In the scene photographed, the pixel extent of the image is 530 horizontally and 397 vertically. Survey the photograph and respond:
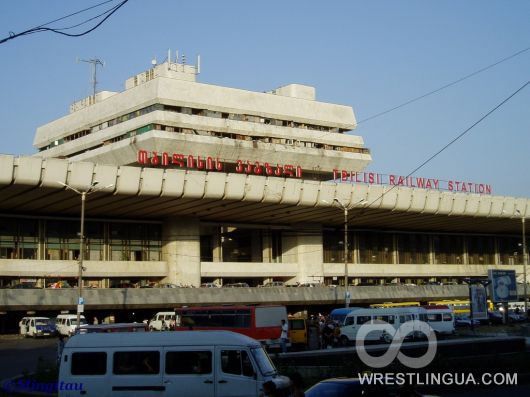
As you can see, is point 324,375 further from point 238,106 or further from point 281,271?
point 238,106

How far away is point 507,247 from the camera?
354 feet

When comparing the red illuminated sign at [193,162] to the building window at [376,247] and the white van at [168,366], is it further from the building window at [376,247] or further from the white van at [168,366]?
the white van at [168,366]

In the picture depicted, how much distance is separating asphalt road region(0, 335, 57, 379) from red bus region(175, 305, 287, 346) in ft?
24.2

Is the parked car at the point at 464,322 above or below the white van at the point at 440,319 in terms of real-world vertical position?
below

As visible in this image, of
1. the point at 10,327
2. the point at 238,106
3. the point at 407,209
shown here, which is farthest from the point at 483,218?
the point at 10,327

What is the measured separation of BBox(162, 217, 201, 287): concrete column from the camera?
70.6 metres

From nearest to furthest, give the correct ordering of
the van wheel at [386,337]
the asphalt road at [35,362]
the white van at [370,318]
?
the asphalt road at [35,362], the van wheel at [386,337], the white van at [370,318]

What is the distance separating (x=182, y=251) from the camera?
7081cm

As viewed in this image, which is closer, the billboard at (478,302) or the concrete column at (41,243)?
the billboard at (478,302)

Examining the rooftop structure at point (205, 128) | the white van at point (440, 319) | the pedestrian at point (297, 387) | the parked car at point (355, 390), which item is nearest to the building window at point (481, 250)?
the rooftop structure at point (205, 128)

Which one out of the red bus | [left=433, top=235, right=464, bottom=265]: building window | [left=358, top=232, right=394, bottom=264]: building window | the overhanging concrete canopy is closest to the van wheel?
the red bus

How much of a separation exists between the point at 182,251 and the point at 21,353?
32.3 m

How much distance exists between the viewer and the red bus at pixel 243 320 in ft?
126

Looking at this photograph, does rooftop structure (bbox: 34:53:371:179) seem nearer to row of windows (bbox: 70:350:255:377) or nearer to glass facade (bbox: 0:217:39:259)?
glass facade (bbox: 0:217:39:259)
